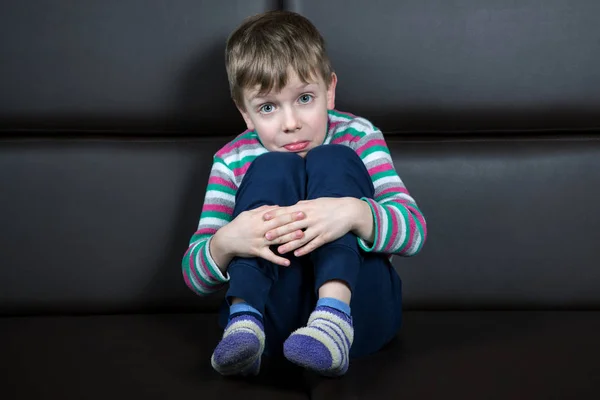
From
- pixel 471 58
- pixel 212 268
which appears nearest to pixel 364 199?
pixel 212 268

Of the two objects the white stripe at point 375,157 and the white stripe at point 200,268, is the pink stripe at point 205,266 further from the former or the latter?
the white stripe at point 375,157

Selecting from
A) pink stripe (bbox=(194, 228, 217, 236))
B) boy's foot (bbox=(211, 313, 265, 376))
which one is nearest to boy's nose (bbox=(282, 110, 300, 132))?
pink stripe (bbox=(194, 228, 217, 236))

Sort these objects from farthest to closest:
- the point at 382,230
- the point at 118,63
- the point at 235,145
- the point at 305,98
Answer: the point at 118,63
the point at 235,145
the point at 305,98
the point at 382,230

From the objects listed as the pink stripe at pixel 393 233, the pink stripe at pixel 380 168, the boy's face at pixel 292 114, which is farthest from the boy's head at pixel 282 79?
the pink stripe at pixel 393 233

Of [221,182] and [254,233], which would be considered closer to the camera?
[254,233]

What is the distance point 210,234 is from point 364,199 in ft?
0.91

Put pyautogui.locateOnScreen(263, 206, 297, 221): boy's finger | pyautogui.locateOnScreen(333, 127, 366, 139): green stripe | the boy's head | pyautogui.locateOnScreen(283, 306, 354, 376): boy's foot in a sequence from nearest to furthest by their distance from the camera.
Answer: pyautogui.locateOnScreen(283, 306, 354, 376): boy's foot → pyautogui.locateOnScreen(263, 206, 297, 221): boy's finger → the boy's head → pyautogui.locateOnScreen(333, 127, 366, 139): green stripe

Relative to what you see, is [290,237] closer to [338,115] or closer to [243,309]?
[243,309]

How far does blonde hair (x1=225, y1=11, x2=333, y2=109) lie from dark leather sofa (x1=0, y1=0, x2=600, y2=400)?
170mm

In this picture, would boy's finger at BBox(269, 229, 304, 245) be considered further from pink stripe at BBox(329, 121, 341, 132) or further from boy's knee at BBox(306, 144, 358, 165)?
pink stripe at BBox(329, 121, 341, 132)

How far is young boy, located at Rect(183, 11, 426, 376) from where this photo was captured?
104 cm

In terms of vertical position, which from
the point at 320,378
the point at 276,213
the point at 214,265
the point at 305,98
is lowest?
the point at 320,378

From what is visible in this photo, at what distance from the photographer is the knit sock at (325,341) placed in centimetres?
97

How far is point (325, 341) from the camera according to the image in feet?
3.22
